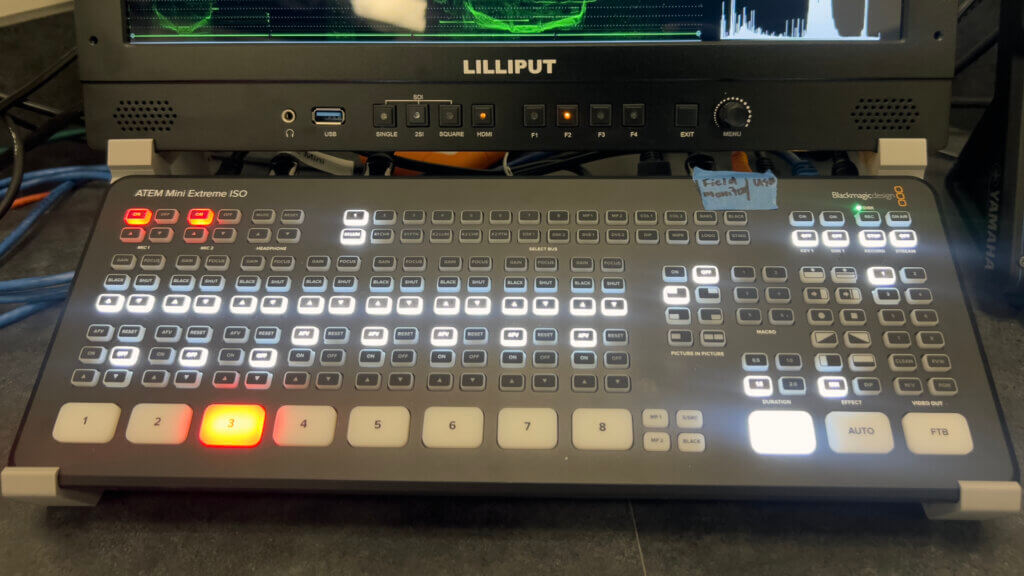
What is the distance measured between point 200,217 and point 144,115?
4.6 inches

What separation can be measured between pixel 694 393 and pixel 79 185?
2.47 feet

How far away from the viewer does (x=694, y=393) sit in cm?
44

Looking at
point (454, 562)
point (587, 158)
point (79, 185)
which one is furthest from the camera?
point (79, 185)

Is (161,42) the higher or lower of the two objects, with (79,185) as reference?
higher

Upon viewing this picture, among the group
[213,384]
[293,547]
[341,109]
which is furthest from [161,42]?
[293,547]

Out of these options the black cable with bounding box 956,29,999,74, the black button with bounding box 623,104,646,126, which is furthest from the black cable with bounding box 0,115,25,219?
the black cable with bounding box 956,29,999,74

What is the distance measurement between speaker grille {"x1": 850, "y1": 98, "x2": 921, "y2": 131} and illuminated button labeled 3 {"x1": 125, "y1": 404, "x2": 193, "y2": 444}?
535mm

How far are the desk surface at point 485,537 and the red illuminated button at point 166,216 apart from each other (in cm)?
20

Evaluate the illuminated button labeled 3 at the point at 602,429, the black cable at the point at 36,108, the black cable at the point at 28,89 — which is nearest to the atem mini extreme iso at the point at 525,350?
the illuminated button labeled 3 at the point at 602,429

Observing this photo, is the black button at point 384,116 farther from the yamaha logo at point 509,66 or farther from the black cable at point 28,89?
the black cable at point 28,89

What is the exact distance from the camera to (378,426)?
0.43 m

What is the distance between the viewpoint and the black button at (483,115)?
0.56 m

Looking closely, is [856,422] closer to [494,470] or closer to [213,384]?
[494,470]

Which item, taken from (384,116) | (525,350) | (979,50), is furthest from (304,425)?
(979,50)
